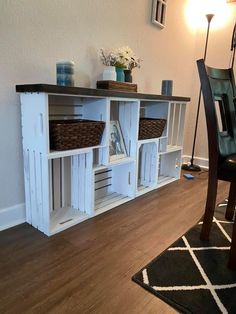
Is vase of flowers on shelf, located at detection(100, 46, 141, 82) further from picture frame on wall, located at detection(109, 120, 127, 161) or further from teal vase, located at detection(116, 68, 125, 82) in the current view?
picture frame on wall, located at detection(109, 120, 127, 161)

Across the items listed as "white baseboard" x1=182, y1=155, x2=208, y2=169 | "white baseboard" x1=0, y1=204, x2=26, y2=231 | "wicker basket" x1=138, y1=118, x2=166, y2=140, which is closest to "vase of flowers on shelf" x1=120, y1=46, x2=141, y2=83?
"wicker basket" x1=138, y1=118, x2=166, y2=140

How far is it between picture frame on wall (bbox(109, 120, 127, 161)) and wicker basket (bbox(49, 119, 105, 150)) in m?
0.28

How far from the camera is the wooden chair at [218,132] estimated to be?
4.34ft

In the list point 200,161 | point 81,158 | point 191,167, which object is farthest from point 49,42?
point 200,161

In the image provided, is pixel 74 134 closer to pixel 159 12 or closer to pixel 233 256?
pixel 233 256

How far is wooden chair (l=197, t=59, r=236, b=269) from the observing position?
52.1 inches

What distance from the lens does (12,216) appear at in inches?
63.5

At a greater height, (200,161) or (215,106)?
(215,106)

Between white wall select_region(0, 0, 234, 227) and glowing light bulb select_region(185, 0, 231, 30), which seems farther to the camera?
glowing light bulb select_region(185, 0, 231, 30)

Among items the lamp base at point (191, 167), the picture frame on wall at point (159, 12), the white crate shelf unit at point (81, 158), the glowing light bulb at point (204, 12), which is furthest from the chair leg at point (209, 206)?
the glowing light bulb at point (204, 12)

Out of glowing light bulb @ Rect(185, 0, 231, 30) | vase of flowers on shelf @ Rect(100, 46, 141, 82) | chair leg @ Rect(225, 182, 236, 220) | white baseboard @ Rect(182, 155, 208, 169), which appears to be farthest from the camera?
white baseboard @ Rect(182, 155, 208, 169)

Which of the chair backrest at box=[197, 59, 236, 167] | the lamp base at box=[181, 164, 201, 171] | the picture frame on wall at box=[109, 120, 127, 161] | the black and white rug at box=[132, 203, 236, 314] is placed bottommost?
the black and white rug at box=[132, 203, 236, 314]

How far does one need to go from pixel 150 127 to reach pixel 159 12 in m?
1.22

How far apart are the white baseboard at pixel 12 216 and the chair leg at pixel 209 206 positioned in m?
1.17
